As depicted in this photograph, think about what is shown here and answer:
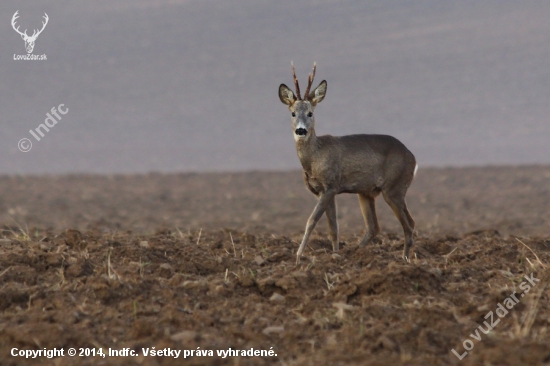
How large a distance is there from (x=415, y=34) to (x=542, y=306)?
55.2m

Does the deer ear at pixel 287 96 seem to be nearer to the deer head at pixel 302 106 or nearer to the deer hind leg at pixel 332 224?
the deer head at pixel 302 106

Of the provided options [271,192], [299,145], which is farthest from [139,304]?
[271,192]

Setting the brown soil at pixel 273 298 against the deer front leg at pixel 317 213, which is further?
the deer front leg at pixel 317 213

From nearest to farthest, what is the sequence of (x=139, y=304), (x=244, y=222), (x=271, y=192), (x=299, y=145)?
1. (x=139, y=304)
2. (x=299, y=145)
3. (x=244, y=222)
4. (x=271, y=192)

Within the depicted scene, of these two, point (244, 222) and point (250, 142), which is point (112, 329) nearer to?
point (244, 222)

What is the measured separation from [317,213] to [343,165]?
2.31 ft

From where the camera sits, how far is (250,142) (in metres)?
46.7

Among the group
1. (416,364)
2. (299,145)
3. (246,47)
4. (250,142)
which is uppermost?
(246,47)

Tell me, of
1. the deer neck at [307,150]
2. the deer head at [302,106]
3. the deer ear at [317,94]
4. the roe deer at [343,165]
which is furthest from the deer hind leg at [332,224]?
the deer ear at [317,94]

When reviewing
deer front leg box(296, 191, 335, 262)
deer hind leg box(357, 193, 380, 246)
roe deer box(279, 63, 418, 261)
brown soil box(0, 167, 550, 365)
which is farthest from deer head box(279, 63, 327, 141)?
brown soil box(0, 167, 550, 365)

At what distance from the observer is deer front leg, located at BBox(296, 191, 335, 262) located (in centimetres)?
1097

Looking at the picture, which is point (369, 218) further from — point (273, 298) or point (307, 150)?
point (273, 298)

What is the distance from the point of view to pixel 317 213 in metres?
11.1

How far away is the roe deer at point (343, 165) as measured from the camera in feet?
36.9
